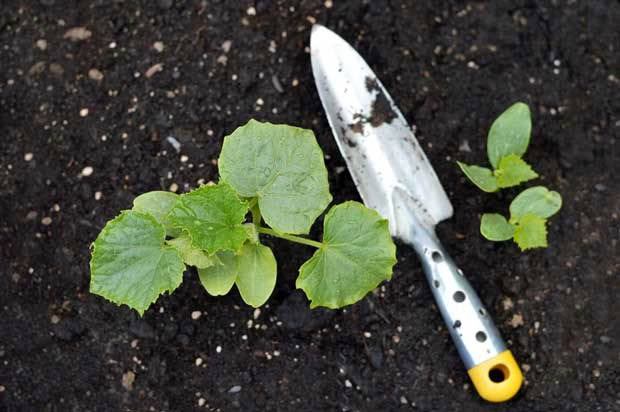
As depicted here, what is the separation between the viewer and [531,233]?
1422mm

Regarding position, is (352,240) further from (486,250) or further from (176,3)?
(176,3)

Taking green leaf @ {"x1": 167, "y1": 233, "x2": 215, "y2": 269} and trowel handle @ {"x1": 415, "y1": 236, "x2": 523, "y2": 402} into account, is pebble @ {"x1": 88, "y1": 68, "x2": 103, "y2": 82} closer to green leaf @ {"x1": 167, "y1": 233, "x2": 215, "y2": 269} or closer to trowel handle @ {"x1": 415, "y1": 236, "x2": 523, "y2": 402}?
green leaf @ {"x1": 167, "y1": 233, "x2": 215, "y2": 269}

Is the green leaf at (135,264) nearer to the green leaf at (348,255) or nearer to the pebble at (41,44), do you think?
the green leaf at (348,255)

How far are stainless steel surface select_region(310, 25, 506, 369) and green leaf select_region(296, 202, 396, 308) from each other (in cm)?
26

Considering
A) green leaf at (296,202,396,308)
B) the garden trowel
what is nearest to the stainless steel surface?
the garden trowel

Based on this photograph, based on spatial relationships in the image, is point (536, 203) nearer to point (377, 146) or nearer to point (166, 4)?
point (377, 146)

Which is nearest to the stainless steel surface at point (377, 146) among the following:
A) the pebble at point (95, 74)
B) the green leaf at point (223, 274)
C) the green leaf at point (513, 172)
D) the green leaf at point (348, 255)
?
the green leaf at point (513, 172)

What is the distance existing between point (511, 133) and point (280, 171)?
53cm

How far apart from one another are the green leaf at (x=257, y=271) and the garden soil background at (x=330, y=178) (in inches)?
9.8

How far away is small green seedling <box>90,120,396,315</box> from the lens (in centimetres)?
114

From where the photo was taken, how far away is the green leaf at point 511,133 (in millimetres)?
1454

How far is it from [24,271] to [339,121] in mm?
728

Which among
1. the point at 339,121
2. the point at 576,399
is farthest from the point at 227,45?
the point at 576,399

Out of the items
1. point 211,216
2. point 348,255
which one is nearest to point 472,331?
point 348,255
